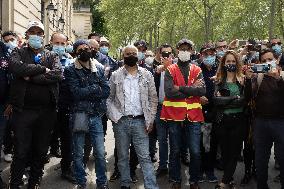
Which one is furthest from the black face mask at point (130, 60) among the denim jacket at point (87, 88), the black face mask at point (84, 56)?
the black face mask at point (84, 56)

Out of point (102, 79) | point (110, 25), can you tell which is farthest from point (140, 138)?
point (110, 25)

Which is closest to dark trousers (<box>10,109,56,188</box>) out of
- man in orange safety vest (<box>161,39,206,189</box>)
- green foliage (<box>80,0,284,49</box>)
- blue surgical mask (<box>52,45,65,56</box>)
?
blue surgical mask (<box>52,45,65,56</box>)

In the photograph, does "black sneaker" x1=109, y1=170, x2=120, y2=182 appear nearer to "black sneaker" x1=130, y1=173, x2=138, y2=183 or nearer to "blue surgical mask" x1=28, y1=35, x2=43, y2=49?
"black sneaker" x1=130, y1=173, x2=138, y2=183

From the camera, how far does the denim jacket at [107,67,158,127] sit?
21.0 ft

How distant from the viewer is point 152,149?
8211mm

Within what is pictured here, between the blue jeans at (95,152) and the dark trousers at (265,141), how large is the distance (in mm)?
2281

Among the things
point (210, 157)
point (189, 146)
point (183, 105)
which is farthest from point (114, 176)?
point (183, 105)

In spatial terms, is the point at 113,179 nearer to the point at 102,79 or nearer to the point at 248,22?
the point at 102,79

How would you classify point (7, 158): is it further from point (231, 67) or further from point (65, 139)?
point (231, 67)

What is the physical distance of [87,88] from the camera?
6273 mm

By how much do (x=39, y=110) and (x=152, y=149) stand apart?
2.83m

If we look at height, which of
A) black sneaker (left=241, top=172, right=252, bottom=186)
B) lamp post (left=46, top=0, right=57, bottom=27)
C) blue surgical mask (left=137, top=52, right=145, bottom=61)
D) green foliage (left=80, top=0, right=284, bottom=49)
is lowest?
black sneaker (left=241, top=172, right=252, bottom=186)

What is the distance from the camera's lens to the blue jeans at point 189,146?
259 inches

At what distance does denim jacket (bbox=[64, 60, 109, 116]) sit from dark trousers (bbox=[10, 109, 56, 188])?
0.42 m
